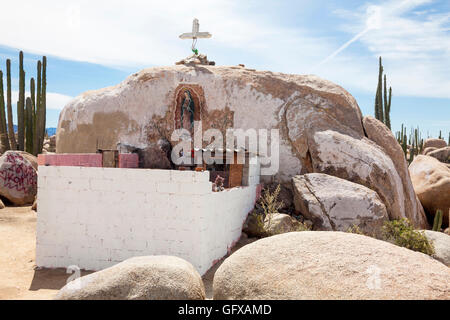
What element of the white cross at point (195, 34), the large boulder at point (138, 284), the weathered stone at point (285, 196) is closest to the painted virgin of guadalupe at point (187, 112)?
the white cross at point (195, 34)

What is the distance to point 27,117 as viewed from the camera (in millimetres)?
20094

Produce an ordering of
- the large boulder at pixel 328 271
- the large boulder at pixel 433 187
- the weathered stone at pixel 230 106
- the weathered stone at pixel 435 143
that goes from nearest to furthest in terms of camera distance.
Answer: the large boulder at pixel 328 271
the weathered stone at pixel 230 106
the large boulder at pixel 433 187
the weathered stone at pixel 435 143

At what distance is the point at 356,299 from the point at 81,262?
700cm

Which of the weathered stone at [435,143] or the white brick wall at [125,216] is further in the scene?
the weathered stone at [435,143]

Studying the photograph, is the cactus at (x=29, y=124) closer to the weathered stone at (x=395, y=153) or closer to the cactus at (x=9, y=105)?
the cactus at (x=9, y=105)

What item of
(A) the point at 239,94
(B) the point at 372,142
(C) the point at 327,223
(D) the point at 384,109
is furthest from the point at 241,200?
(D) the point at 384,109

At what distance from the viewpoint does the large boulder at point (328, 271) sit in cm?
438

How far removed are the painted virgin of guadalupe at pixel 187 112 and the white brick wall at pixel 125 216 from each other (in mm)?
5881

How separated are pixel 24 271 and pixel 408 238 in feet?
32.1

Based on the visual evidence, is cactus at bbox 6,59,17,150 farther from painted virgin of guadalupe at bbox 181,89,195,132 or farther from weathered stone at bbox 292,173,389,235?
weathered stone at bbox 292,173,389,235

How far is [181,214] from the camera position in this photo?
8.55 metres

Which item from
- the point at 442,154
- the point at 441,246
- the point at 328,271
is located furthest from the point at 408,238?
the point at 442,154

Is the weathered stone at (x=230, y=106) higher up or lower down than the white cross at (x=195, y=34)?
lower down
